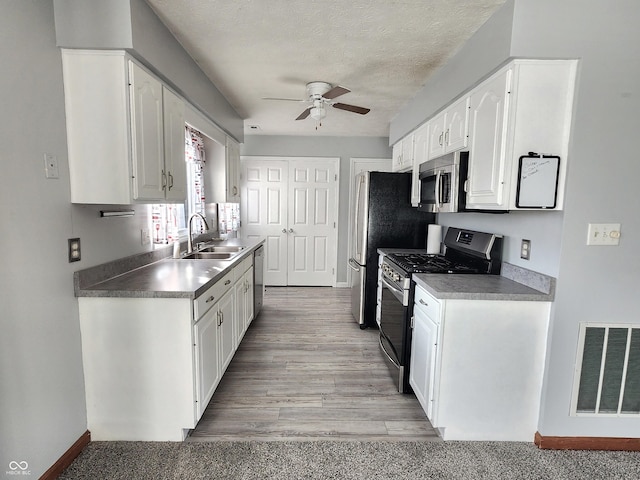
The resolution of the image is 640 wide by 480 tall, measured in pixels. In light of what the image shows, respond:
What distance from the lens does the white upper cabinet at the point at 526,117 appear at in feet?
5.44

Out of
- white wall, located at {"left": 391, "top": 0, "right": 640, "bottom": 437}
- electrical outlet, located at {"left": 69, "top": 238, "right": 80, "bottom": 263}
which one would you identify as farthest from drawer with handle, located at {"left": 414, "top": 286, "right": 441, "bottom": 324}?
electrical outlet, located at {"left": 69, "top": 238, "right": 80, "bottom": 263}

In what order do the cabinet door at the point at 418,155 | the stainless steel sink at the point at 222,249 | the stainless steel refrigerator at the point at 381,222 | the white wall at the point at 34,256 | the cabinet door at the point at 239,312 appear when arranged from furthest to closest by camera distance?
the stainless steel refrigerator at the point at 381,222, the stainless steel sink at the point at 222,249, the cabinet door at the point at 418,155, the cabinet door at the point at 239,312, the white wall at the point at 34,256

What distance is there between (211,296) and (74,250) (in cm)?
76

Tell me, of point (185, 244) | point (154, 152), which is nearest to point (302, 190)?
point (185, 244)

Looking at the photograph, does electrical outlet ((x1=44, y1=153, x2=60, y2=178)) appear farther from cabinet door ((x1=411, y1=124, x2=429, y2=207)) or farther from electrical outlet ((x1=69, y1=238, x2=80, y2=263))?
cabinet door ((x1=411, y1=124, x2=429, y2=207))

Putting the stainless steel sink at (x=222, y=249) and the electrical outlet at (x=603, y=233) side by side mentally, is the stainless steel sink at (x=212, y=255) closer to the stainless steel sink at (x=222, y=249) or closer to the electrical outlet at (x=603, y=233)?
the stainless steel sink at (x=222, y=249)

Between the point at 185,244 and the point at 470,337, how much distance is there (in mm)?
2616

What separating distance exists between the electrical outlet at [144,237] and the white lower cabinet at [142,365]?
706 millimetres

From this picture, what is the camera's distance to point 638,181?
1673 millimetres

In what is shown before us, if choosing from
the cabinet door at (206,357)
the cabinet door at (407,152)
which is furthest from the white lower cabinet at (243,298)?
the cabinet door at (407,152)

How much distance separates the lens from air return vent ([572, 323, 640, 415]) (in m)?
1.79

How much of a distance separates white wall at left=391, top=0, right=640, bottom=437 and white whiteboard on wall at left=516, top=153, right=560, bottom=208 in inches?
2.9

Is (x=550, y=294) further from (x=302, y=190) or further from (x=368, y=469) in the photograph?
(x=302, y=190)

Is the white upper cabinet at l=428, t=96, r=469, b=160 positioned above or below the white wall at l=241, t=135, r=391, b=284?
below
